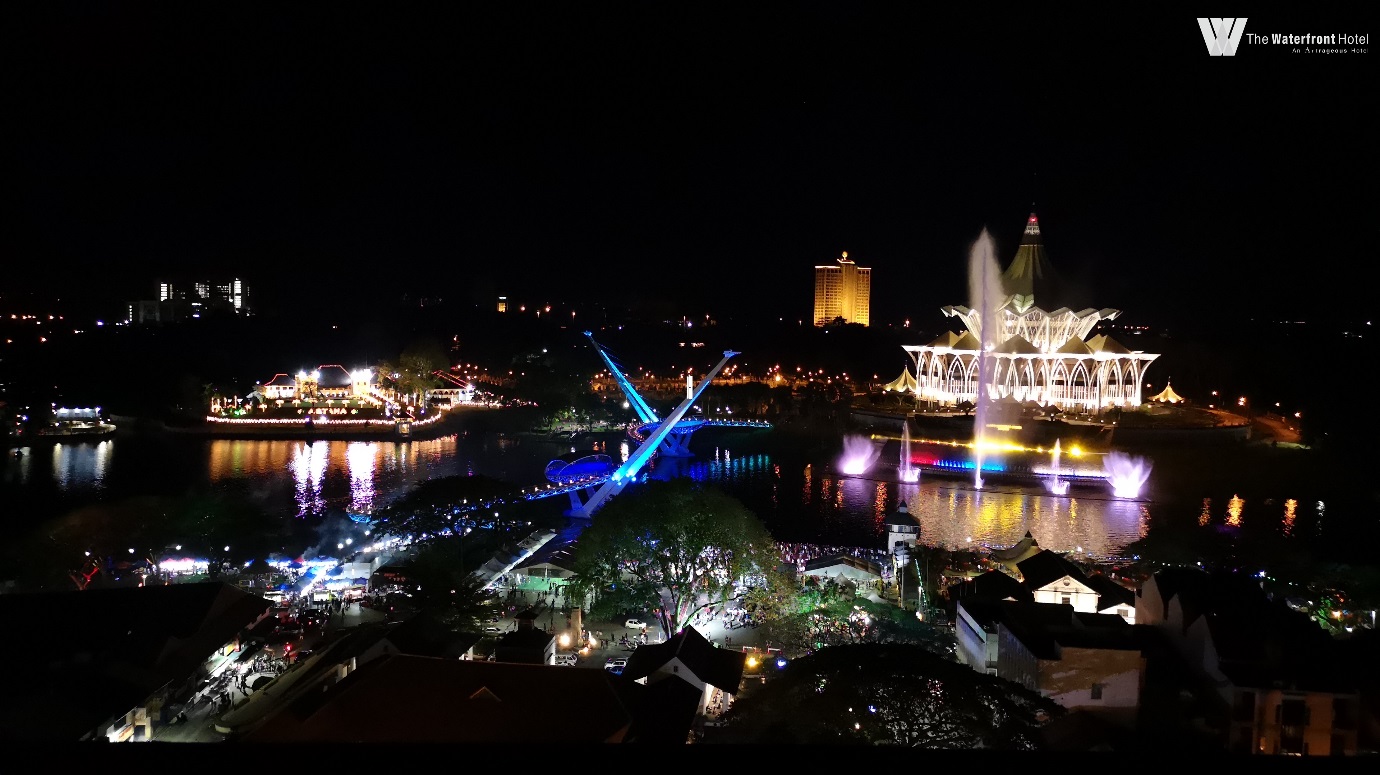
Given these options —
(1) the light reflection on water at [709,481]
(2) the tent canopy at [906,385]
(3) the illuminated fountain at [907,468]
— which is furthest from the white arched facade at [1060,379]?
(1) the light reflection on water at [709,481]

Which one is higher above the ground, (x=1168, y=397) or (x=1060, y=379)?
(x=1060, y=379)

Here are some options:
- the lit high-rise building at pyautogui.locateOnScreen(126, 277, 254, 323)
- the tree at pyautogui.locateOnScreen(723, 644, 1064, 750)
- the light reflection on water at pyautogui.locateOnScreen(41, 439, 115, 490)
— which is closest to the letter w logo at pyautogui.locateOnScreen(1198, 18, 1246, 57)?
the tree at pyautogui.locateOnScreen(723, 644, 1064, 750)

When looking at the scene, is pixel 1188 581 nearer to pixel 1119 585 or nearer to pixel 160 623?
pixel 1119 585

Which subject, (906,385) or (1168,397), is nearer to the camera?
(1168,397)

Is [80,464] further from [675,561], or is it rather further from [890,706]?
[890,706]

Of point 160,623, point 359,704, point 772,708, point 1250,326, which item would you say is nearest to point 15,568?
point 160,623

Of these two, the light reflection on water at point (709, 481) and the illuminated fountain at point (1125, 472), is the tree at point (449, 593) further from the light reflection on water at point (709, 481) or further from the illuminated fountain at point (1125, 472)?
the illuminated fountain at point (1125, 472)

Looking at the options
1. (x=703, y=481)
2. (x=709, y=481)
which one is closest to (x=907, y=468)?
(x=709, y=481)

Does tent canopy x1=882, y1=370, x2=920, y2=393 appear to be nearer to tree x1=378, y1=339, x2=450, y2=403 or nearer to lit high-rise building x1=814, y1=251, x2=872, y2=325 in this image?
tree x1=378, y1=339, x2=450, y2=403
